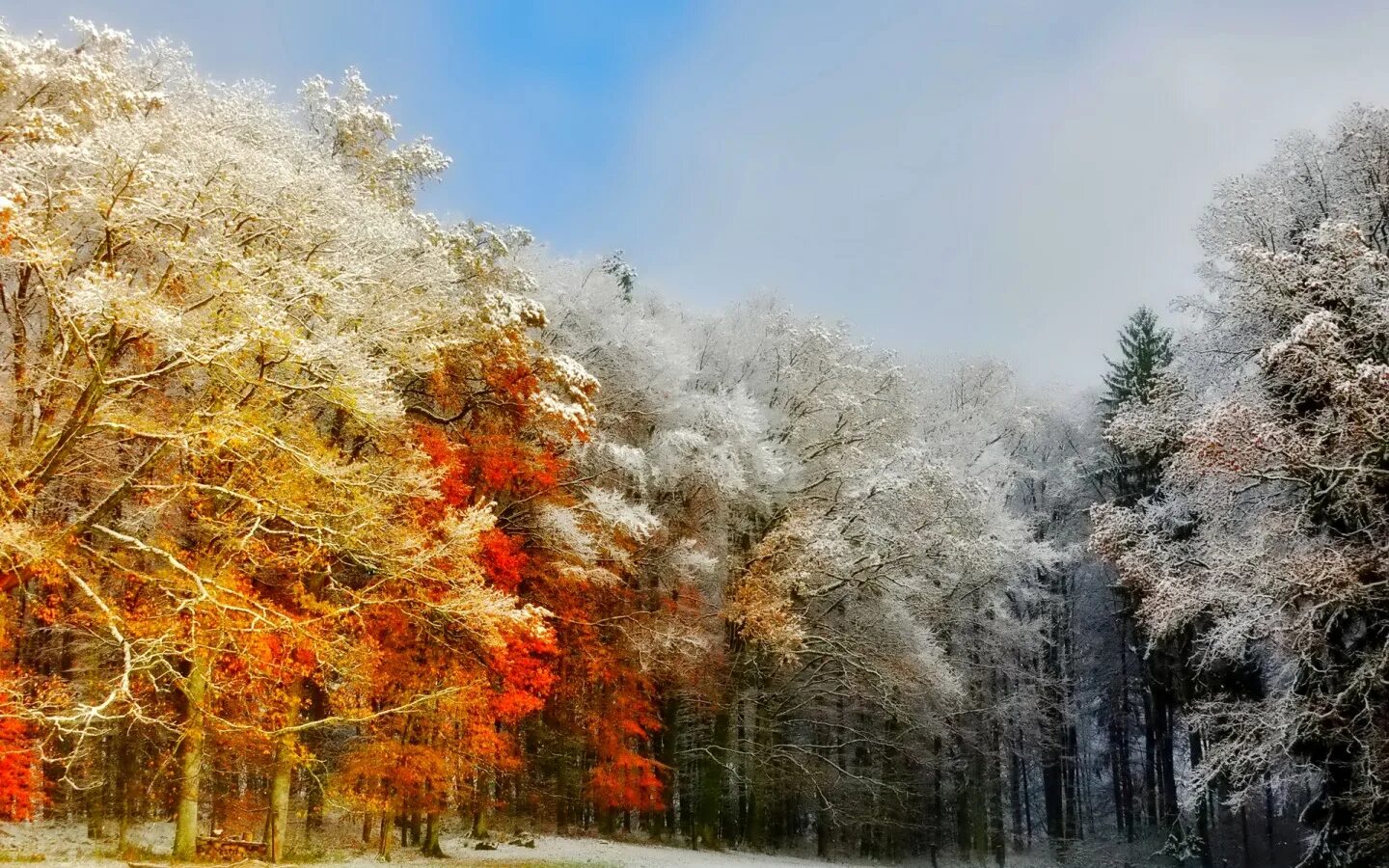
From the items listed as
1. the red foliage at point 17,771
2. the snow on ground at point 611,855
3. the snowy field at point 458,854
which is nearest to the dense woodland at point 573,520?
the red foliage at point 17,771

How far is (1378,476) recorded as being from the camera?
44.1 feet

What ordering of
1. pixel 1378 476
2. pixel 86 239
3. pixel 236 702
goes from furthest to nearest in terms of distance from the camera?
pixel 236 702 < pixel 1378 476 < pixel 86 239

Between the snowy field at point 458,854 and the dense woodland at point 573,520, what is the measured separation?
0.71 m

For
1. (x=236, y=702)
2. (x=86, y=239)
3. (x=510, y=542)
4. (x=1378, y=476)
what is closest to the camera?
(x=86, y=239)

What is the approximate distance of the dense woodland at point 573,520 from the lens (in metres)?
11.4

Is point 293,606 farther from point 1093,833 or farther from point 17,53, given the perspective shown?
point 1093,833

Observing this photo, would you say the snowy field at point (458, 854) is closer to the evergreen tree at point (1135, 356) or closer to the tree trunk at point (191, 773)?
the tree trunk at point (191, 773)

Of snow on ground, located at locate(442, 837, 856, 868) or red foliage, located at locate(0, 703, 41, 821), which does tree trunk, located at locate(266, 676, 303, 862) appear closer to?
red foliage, located at locate(0, 703, 41, 821)

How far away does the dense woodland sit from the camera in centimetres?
1138

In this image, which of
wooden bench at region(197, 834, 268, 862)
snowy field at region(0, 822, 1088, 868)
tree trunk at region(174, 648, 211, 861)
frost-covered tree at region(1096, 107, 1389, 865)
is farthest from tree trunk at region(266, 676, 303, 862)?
frost-covered tree at region(1096, 107, 1389, 865)

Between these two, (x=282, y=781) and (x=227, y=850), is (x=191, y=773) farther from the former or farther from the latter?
(x=282, y=781)

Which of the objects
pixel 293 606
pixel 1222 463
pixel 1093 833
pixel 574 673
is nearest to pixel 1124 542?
pixel 1222 463

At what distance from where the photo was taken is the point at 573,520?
19406 mm

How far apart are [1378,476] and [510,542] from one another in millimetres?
15743
